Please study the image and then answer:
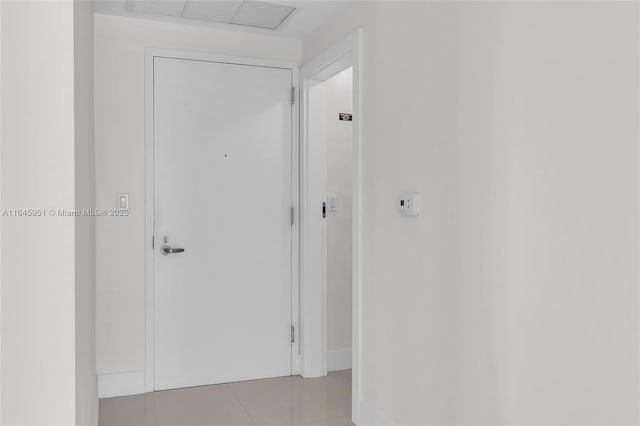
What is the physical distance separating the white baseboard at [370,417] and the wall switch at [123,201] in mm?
1739

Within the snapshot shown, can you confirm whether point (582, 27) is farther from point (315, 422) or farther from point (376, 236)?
point (315, 422)

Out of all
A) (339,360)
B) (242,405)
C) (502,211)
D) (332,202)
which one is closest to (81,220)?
(502,211)

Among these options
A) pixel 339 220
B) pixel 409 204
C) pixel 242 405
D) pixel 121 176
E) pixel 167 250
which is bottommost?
pixel 242 405

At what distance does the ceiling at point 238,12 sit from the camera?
2.87 m

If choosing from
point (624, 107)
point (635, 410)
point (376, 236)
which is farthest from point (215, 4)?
point (635, 410)

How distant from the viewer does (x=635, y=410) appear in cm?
132

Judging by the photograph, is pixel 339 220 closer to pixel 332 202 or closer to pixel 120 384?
pixel 332 202

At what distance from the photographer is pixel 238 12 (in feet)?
9.91

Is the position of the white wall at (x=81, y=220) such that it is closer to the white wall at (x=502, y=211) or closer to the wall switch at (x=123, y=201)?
the white wall at (x=502, y=211)

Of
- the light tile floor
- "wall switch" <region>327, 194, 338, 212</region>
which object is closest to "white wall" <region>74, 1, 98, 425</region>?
the light tile floor
